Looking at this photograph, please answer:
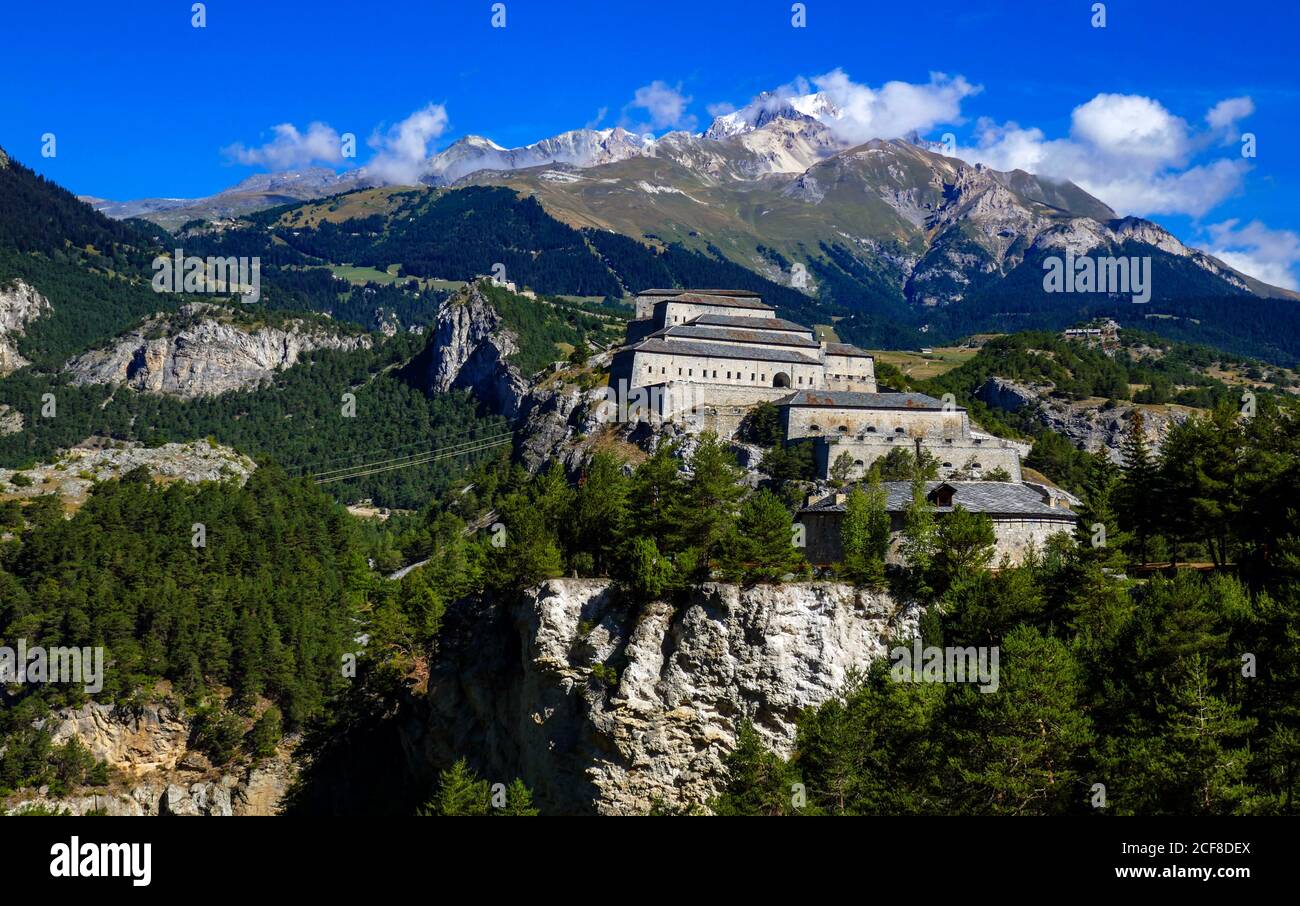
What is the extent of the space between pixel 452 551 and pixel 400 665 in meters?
8.99

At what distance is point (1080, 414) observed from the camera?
13812 cm

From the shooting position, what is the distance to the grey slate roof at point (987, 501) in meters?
55.4

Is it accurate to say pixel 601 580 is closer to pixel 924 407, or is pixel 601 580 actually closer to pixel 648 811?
Answer: pixel 648 811

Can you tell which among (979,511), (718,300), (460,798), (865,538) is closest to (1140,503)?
(979,511)

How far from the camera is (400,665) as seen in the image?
→ 73.9m

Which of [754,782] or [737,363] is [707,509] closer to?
[754,782]

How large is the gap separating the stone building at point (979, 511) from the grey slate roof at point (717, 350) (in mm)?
49681

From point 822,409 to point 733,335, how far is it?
25.8 m

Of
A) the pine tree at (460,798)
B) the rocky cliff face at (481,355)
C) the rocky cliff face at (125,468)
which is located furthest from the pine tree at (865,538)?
the rocky cliff face at (481,355)

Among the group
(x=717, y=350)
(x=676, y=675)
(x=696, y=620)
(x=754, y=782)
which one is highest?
(x=717, y=350)

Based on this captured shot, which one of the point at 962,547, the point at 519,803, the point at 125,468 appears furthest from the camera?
the point at 125,468

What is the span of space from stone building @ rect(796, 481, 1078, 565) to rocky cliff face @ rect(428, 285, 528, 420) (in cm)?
11844

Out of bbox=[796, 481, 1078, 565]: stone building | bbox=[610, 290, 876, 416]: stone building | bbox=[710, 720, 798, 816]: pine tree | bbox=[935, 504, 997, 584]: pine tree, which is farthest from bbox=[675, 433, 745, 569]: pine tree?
bbox=[610, 290, 876, 416]: stone building
